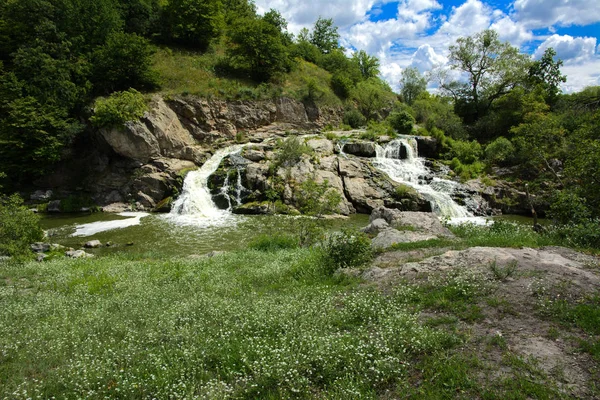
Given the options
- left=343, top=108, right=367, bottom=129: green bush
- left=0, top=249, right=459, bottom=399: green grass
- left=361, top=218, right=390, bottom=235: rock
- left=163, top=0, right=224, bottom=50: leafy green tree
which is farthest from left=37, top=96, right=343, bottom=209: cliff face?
left=0, top=249, right=459, bottom=399: green grass

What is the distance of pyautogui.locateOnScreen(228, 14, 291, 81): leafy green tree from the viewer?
39.1m

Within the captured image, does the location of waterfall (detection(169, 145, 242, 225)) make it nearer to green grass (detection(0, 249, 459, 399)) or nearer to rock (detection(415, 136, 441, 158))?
green grass (detection(0, 249, 459, 399))

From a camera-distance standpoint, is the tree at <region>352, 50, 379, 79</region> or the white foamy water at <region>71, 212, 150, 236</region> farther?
the tree at <region>352, 50, 379, 79</region>

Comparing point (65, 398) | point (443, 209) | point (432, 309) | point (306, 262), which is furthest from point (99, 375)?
point (443, 209)

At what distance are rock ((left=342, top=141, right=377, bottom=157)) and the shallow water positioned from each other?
7.96 meters

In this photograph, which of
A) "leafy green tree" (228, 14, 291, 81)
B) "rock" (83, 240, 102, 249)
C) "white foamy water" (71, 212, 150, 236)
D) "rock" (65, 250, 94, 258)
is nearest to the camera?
"rock" (65, 250, 94, 258)

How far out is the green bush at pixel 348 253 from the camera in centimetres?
894

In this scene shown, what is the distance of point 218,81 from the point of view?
37.5m

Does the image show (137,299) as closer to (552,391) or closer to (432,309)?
(432,309)

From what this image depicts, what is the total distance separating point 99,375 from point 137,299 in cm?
318

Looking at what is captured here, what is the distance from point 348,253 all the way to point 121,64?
30.5 meters

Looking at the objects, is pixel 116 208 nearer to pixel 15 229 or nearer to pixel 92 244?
pixel 92 244

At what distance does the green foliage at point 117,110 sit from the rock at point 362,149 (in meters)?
17.8

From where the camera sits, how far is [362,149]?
95.8 ft
